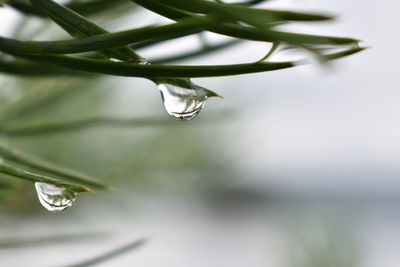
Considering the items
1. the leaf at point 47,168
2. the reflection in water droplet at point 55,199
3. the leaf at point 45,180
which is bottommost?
the leaf at point 45,180

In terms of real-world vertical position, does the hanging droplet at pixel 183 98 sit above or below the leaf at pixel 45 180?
above

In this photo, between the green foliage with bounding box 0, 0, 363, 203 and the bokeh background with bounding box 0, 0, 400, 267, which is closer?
the green foliage with bounding box 0, 0, 363, 203

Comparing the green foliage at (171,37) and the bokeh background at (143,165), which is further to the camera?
the bokeh background at (143,165)

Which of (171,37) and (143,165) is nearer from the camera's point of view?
(171,37)

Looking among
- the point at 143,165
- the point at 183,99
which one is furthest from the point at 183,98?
the point at 143,165

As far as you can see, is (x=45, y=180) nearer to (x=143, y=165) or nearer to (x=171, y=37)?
(x=171, y=37)

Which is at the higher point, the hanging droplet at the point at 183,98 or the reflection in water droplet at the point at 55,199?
the hanging droplet at the point at 183,98

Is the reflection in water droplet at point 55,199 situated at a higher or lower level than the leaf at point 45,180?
higher

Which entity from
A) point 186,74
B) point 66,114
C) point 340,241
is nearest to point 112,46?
point 186,74
